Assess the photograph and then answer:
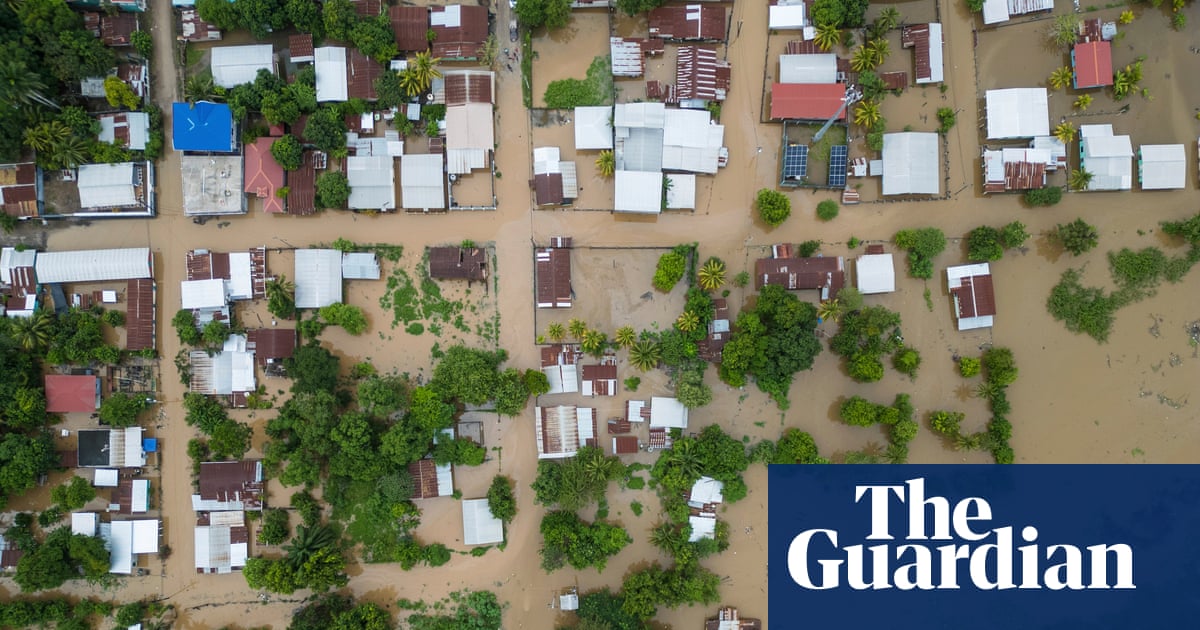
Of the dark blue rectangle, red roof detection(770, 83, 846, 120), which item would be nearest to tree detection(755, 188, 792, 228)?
red roof detection(770, 83, 846, 120)

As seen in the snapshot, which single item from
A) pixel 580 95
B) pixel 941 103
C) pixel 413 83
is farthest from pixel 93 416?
pixel 941 103

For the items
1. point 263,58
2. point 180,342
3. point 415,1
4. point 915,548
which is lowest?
point 915,548

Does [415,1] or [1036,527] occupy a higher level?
[415,1]

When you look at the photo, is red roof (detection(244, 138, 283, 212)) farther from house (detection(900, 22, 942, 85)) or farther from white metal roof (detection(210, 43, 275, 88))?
house (detection(900, 22, 942, 85))

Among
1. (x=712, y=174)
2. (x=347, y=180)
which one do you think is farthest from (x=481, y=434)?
(x=712, y=174)

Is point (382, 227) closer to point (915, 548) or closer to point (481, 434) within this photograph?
point (481, 434)

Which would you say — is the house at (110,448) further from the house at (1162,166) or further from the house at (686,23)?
the house at (1162,166)
